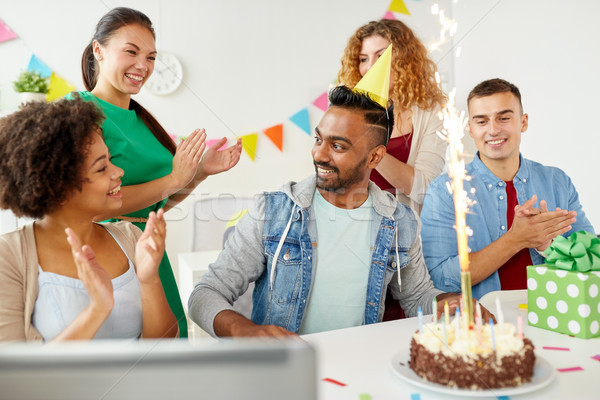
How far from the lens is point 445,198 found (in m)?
1.08

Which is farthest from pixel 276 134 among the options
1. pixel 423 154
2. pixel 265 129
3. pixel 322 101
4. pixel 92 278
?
pixel 92 278

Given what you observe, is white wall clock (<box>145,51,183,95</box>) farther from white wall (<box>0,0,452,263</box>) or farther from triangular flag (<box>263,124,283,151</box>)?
triangular flag (<box>263,124,283,151</box>)

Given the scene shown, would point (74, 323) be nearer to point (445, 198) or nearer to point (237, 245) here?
point (237, 245)

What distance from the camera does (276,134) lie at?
4.20 ft

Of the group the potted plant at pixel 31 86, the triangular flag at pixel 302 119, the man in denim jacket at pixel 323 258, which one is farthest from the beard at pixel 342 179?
the potted plant at pixel 31 86

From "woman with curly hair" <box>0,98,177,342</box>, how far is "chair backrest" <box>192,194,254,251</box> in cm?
46

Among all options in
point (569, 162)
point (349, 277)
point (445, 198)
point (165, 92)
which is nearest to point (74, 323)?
point (349, 277)

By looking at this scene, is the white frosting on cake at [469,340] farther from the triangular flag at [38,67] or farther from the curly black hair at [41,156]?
the triangular flag at [38,67]

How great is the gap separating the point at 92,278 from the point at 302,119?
2.60 feet

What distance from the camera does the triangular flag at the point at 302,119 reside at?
4.22 ft

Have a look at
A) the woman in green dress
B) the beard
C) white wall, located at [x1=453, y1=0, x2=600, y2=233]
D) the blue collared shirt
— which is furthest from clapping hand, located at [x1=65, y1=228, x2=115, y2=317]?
white wall, located at [x1=453, y1=0, x2=600, y2=233]

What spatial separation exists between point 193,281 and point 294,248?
0.32m

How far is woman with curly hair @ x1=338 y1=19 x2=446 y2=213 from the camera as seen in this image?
46.8 inches

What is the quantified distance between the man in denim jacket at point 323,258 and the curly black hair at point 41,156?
251mm
